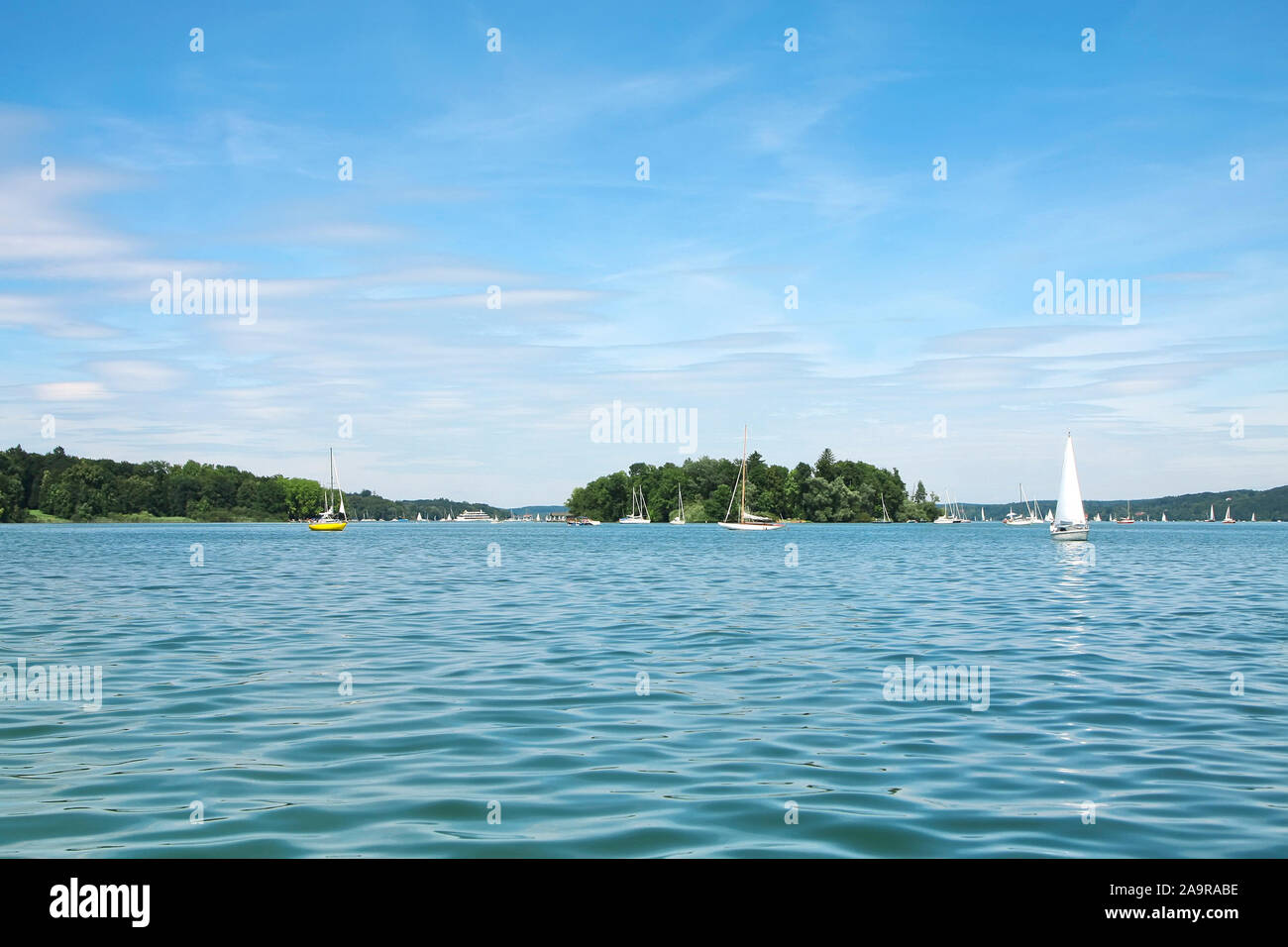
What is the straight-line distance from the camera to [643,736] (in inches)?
526

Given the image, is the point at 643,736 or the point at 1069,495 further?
the point at 1069,495

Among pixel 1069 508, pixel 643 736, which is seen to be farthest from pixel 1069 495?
pixel 643 736

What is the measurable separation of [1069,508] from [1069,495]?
1.59m

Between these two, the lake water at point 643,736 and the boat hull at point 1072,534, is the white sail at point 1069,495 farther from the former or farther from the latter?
the lake water at point 643,736

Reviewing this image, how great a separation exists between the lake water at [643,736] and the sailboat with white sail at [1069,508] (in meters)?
75.6

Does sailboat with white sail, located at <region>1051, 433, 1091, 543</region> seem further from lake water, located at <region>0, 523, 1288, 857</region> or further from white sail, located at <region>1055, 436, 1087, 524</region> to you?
lake water, located at <region>0, 523, 1288, 857</region>

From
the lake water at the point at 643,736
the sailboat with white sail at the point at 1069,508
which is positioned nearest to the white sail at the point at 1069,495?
the sailboat with white sail at the point at 1069,508

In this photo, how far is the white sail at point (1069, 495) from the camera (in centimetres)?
10300

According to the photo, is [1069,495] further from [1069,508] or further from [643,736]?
[643,736]
